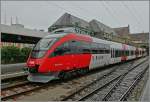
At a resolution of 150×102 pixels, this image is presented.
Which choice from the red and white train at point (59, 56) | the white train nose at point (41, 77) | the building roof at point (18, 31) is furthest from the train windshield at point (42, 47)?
the building roof at point (18, 31)

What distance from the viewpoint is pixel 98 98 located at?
10516 mm

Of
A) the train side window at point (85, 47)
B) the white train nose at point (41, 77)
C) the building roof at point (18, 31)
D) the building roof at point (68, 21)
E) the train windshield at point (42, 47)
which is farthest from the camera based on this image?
the building roof at point (68, 21)

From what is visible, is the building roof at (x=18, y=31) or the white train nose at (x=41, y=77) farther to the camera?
the building roof at (x=18, y=31)

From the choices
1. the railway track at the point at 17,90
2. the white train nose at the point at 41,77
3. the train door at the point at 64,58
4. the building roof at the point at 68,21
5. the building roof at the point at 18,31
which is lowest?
the railway track at the point at 17,90

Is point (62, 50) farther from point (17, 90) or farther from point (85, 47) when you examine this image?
point (17, 90)

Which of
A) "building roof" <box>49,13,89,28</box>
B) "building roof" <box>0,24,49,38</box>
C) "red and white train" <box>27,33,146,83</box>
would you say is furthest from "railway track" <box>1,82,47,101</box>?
"building roof" <box>49,13,89,28</box>

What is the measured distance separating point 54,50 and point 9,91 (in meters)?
3.36

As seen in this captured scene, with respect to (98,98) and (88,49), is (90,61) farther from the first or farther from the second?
(98,98)

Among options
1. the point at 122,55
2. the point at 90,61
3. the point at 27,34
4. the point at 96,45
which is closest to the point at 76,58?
the point at 90,61

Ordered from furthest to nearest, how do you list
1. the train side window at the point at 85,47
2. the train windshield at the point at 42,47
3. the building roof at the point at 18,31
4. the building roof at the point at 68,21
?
the building roof at the point at 68,21
the building roof at the point at 18,31
the train side window at the point at 85,47
the train windshield at the point at 42,47

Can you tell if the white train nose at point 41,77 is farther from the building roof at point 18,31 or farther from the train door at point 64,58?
the building roof at point 18,31

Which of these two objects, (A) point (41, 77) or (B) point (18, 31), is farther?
(B) point (18, 31)

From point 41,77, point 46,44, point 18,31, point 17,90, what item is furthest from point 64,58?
point 18,31

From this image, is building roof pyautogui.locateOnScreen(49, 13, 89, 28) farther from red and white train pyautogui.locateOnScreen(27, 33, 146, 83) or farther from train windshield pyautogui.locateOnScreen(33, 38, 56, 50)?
train windshield pyautogui.locateOnScreen(33, 38, 56, 50)
